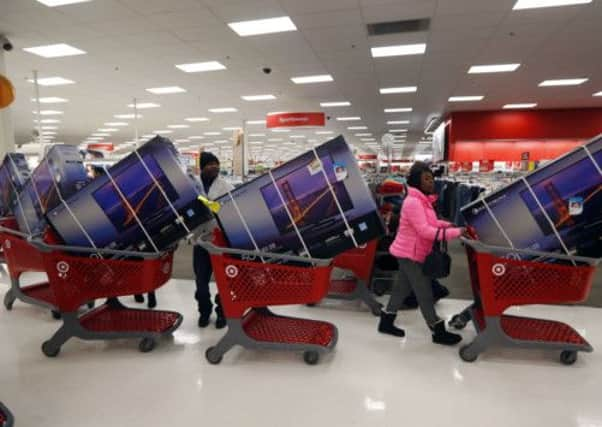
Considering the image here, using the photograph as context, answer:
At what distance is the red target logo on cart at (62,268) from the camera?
2881 millimetres

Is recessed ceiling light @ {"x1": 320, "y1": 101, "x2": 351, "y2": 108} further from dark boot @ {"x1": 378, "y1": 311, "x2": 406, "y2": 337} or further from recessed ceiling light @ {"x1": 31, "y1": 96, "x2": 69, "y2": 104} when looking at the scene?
dark boot @ {"x1": 378, "y1": 311, "x2": 406, "y2": 337}

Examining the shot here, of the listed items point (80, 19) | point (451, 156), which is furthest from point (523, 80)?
point (80, 19)

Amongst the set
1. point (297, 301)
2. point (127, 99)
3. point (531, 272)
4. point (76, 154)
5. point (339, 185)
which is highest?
point (127, 99)

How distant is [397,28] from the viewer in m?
6.19

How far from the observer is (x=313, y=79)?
9.55 m

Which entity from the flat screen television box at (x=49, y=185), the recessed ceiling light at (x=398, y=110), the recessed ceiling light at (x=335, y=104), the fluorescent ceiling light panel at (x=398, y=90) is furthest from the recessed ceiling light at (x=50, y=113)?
the flat screen television box at (x=49, y=185)

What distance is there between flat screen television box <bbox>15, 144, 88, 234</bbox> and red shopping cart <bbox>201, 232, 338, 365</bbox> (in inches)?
63.7

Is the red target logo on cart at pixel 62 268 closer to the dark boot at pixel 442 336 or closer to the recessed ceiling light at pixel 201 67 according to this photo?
the dark boot at pixel 442 336

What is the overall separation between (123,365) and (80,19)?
210 inches

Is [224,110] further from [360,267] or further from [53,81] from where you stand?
[360,267]

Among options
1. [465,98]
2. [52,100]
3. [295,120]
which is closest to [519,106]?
[465,98]

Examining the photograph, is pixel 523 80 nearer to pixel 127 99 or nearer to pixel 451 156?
pixel 451 156

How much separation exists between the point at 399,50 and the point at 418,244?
17.8 ft

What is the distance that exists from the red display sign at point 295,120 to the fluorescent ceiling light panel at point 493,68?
5.50 metres
